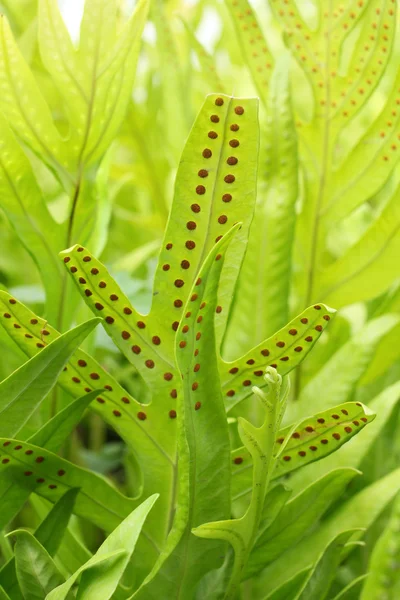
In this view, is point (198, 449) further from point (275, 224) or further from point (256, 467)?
point (275, 224)

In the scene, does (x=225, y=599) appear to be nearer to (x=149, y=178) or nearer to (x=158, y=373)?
(x=158, y=373)

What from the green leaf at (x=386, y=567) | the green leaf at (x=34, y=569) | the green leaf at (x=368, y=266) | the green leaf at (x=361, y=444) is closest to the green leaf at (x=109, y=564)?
the green leaf at (x=34, y=569)

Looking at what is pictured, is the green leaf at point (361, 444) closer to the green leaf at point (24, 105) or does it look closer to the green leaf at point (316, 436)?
the green leaf at point (316, 436)

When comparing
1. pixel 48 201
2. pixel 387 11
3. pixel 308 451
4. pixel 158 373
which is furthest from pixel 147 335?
pixel 387 11

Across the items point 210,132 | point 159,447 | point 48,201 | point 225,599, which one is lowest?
point 225,599

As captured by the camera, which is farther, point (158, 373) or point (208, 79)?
point (208, 79)

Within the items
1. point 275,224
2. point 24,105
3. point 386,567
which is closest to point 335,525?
point 386,567
